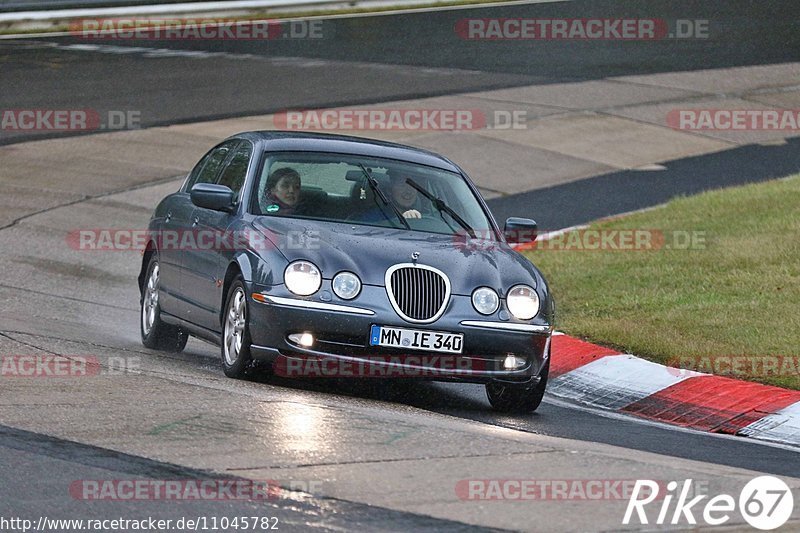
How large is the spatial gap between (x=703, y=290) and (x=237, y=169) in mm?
4284

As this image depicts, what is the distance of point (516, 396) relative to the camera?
9.25 m

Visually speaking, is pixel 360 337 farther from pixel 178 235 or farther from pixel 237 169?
pixel 178 235

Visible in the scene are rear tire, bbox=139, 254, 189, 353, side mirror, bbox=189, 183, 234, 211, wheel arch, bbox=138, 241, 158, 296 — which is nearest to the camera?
side mirror, bbox=189, 183, 234, 211

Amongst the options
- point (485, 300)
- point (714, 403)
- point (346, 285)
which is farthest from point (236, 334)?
point (714, 403)

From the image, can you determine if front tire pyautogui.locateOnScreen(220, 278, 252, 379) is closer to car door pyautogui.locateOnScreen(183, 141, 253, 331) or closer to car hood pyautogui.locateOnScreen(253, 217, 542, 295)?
car door pyautogui.locateOnScreen(183, 141, 253, 331)

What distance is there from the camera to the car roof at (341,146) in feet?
33.2

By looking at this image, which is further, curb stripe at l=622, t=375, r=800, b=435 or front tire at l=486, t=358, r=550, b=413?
curb stripe at l=622, t=375, r=800, b=435

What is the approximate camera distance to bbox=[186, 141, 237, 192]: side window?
426 inches

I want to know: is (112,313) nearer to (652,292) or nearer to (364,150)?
(364,150)

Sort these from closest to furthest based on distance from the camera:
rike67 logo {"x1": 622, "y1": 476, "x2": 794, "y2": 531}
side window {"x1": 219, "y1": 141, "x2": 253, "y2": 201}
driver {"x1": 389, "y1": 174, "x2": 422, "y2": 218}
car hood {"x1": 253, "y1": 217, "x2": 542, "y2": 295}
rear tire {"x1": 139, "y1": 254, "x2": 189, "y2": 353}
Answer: rike67 logo {"x1": 622, "y1": 476, "x2": 794, "y2": 531}, car hood {"x1": 253, "y1": 217, "x2": 542, "y2": 295}, driver {"x1": 389, "y1": 174, "x2": 422, "y2": 218}, side window {"x1": 219, "y1": 141, "x2": 253, "y2": 201}, rear tire {"x1": 139, "y1": 254, "x2": 189, "y2": 353}

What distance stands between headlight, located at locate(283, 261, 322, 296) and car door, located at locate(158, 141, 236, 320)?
1.67 metres

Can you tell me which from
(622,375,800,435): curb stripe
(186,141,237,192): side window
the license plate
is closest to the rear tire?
(186,141,237,192): side window

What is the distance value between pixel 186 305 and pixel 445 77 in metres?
15.5

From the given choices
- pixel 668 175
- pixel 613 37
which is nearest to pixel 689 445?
pixel 668 175
